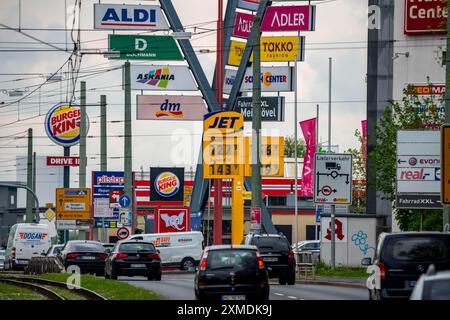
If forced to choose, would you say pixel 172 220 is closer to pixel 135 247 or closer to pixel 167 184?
pixel 167 184

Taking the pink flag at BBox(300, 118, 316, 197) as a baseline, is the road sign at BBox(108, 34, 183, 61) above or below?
above

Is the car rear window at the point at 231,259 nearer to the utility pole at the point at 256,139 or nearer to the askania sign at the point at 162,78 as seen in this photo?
the utility pole at the point at 256,139

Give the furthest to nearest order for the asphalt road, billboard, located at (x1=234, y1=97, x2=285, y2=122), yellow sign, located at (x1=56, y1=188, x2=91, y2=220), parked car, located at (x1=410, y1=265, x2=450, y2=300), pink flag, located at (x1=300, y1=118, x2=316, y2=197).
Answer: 1. yellow sign, located at (x1=56, y1=188, x2=91, y2=220)
2. billboard, located at (x1=234, y1=97, x2=285, y2=122)
3. pink flag, located at (x1=300, y1=118, x2=316, y2=197)
4. the asphalt road
5. parked car, located at (x1=410, y1=265, x2=450, y2=300)

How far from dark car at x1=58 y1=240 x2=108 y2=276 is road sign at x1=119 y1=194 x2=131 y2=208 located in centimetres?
989

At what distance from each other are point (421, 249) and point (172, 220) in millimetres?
42405

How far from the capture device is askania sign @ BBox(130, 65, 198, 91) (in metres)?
72.0

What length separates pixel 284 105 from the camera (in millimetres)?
76812

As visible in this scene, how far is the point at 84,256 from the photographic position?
49.4m

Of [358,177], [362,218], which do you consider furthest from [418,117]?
[358,177]

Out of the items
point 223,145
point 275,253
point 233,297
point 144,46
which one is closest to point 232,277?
point 233,297

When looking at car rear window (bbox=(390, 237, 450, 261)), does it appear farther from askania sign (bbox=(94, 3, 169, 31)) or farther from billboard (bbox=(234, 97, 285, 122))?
billboard (bbox=(234, 97, 285, 122))

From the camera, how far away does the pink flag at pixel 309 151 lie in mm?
67062

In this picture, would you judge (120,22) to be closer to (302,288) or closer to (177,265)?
(177,265)

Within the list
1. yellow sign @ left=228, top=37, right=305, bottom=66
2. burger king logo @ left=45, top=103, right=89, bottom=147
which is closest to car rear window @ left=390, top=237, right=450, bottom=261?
yellow sign @ left=228, top=37, right=305, bottom=66
